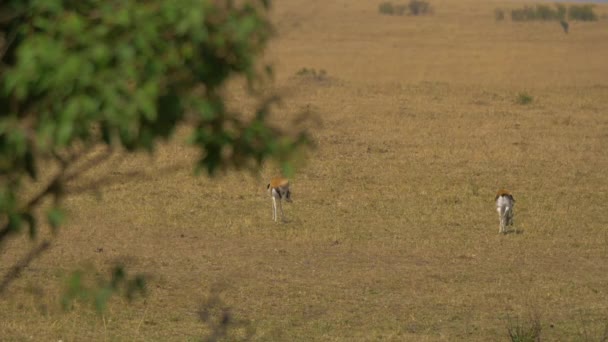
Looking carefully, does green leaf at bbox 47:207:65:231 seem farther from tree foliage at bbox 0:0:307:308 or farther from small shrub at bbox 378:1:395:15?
small shrub at bbox 378:1:395:15

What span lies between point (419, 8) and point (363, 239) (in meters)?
62.9

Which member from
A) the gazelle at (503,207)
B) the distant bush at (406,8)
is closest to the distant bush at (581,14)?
the distant bush at (406,8)

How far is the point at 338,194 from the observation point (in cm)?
1332

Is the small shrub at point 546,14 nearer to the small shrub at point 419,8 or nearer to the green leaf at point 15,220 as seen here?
the small shrub at point 419,8

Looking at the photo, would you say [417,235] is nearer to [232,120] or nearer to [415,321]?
[415,321]

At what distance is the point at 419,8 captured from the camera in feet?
236

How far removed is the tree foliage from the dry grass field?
0.29 metres

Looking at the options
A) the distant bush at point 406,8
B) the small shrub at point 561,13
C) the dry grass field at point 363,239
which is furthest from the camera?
the distant bush at point 406,8

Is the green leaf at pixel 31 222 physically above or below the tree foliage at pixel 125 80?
below

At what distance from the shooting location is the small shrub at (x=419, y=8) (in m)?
71.2

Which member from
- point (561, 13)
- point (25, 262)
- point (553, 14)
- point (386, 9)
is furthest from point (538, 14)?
point (25, 262)

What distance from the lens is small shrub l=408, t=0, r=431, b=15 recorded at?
71250mm

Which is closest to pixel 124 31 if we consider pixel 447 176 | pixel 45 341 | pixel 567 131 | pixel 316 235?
pixel 45 341

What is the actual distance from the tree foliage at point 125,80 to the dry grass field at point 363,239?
29 cm
